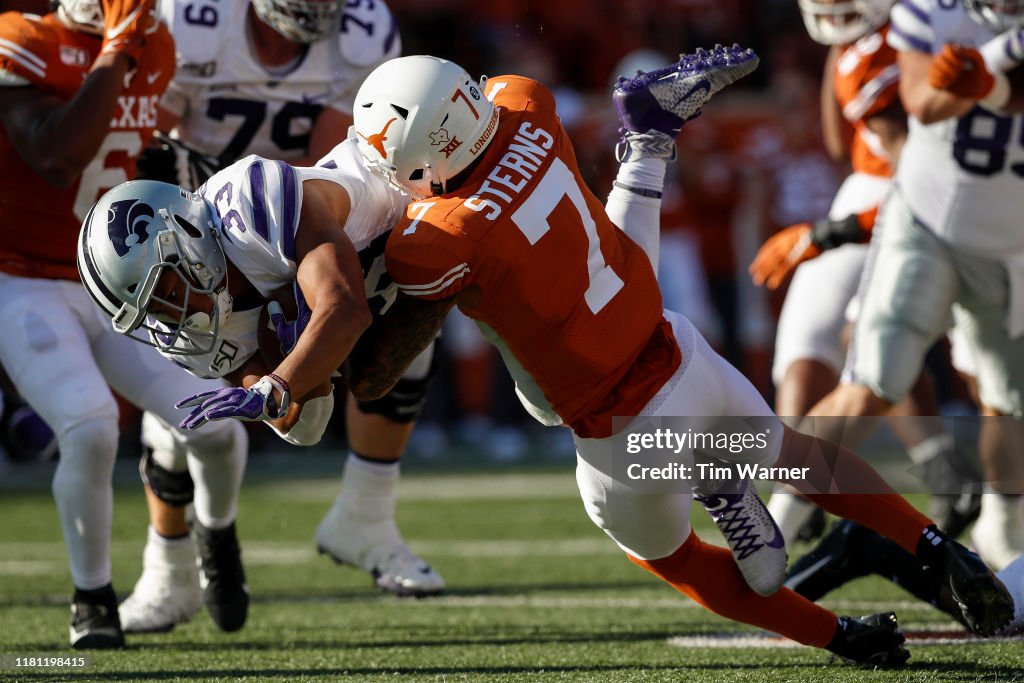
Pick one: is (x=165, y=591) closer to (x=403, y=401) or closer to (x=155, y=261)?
(x=403, y=401)

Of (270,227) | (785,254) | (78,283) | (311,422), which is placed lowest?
(785,254)

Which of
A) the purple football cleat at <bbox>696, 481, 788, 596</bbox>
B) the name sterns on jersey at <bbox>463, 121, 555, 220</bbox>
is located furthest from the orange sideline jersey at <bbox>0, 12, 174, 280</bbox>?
the purple football cleat at <bbox>696, 481, 788, 596</bbox>

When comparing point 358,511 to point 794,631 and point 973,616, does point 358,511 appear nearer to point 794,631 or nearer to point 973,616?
point 794,631

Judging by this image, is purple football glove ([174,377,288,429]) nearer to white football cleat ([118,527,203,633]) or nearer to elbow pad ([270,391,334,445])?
elbow pad ([270,391,334,445])

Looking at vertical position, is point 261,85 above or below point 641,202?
below

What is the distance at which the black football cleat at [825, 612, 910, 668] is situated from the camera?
343cm

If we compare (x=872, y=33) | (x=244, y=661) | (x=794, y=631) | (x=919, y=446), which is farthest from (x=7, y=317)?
(x=919, y=446)

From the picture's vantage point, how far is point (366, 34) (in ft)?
Result: 16.2

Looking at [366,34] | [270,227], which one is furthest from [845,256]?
[270,227]

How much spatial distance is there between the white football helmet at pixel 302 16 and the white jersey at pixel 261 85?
0.16 m

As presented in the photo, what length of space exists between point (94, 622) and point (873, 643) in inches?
78.9

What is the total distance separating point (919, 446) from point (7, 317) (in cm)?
348

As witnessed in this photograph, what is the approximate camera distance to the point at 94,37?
4.33m

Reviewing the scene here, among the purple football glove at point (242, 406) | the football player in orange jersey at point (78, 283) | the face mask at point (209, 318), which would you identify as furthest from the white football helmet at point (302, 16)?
the purple football glove at point (242, 406)
